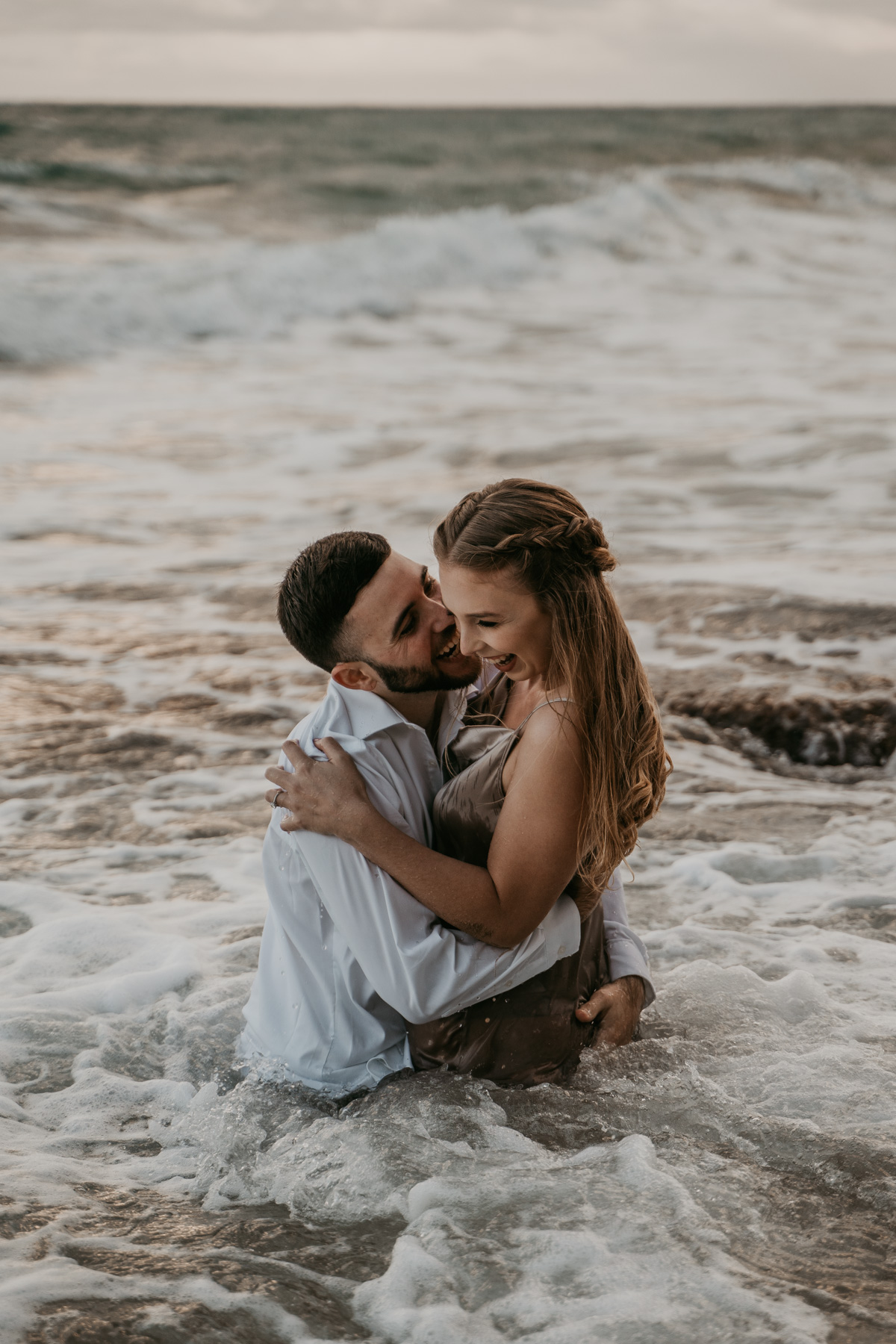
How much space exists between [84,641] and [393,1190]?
15.2 feet

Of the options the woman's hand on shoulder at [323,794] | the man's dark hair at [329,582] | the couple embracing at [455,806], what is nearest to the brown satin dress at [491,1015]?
the couple embracing at [455,806]

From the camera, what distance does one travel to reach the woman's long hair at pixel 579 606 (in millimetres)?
2557

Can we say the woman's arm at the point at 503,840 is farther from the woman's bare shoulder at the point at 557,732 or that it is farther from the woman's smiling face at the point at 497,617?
the woman's smiling face at the point at 497,617

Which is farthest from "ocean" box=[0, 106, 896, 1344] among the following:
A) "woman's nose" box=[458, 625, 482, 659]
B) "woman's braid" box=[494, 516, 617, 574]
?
"woman's braid" box=[494, 516, 617, 574]

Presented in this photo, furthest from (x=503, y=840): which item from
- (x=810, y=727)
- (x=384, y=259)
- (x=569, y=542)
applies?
(x=384, y=259)

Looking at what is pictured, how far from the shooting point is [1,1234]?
250 cm

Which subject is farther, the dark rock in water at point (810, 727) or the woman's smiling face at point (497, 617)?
the dark rock in water at point (810, 727)

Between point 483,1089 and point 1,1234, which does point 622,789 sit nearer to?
point 483,1089

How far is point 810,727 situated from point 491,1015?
2.99 metres

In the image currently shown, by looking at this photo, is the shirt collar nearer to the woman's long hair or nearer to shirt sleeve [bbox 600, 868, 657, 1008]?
the woman's long hair

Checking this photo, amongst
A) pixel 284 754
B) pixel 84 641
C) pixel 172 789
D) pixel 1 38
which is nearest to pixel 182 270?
pixel 1 38

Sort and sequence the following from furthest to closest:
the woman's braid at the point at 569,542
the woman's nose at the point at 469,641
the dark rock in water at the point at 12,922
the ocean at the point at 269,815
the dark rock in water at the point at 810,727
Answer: the dark rock in water at the point at 810,727 → the dark rock in water at the point at 12,922 → the woman's nose at the point at 469,641 → the woman's braid at the point at 569,542 → the ocean at the point at 269,815

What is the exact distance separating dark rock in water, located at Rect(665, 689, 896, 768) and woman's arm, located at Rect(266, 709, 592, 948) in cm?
300

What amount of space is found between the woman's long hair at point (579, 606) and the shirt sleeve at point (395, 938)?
1.10 feet
